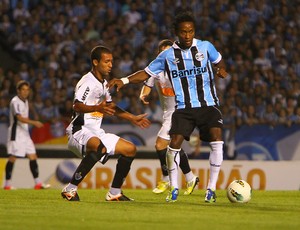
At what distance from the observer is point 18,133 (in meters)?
16.7

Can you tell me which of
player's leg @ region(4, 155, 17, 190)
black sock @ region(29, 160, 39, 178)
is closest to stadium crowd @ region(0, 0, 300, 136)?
player's leg @ region(4, 155, 17, 190)

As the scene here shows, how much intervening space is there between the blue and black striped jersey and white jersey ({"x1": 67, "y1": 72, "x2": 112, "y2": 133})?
3.07 ft

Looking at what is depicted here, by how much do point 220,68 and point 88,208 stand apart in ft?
7.72

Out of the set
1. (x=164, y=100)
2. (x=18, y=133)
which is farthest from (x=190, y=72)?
(x=18, y=133)

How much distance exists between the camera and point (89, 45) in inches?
826

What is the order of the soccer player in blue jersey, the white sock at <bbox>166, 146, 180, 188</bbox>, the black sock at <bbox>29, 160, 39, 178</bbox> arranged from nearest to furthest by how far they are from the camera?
the soccer player in blue jersey < the white sock at <bbox>166, 146, 180, 188</bbox> < the black sock at <bbox>29, 160, 39, 178</bbox>

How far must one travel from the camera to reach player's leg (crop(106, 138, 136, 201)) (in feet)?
35.2

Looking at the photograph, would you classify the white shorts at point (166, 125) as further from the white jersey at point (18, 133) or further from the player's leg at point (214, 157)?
the white jersey at point (18, 133)

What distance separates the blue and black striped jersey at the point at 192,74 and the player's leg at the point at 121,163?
84 cm

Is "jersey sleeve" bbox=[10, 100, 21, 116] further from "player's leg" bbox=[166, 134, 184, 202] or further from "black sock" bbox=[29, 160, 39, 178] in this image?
"player's leg" bbox=[166, 134, 184, 202]

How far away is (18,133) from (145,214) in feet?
26.7

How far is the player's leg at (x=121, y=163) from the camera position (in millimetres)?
10727

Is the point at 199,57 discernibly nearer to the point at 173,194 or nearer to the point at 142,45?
the point at 173,194

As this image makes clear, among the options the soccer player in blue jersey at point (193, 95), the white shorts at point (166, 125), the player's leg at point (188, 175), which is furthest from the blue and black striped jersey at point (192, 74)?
the white shorts at point (166, 125)
